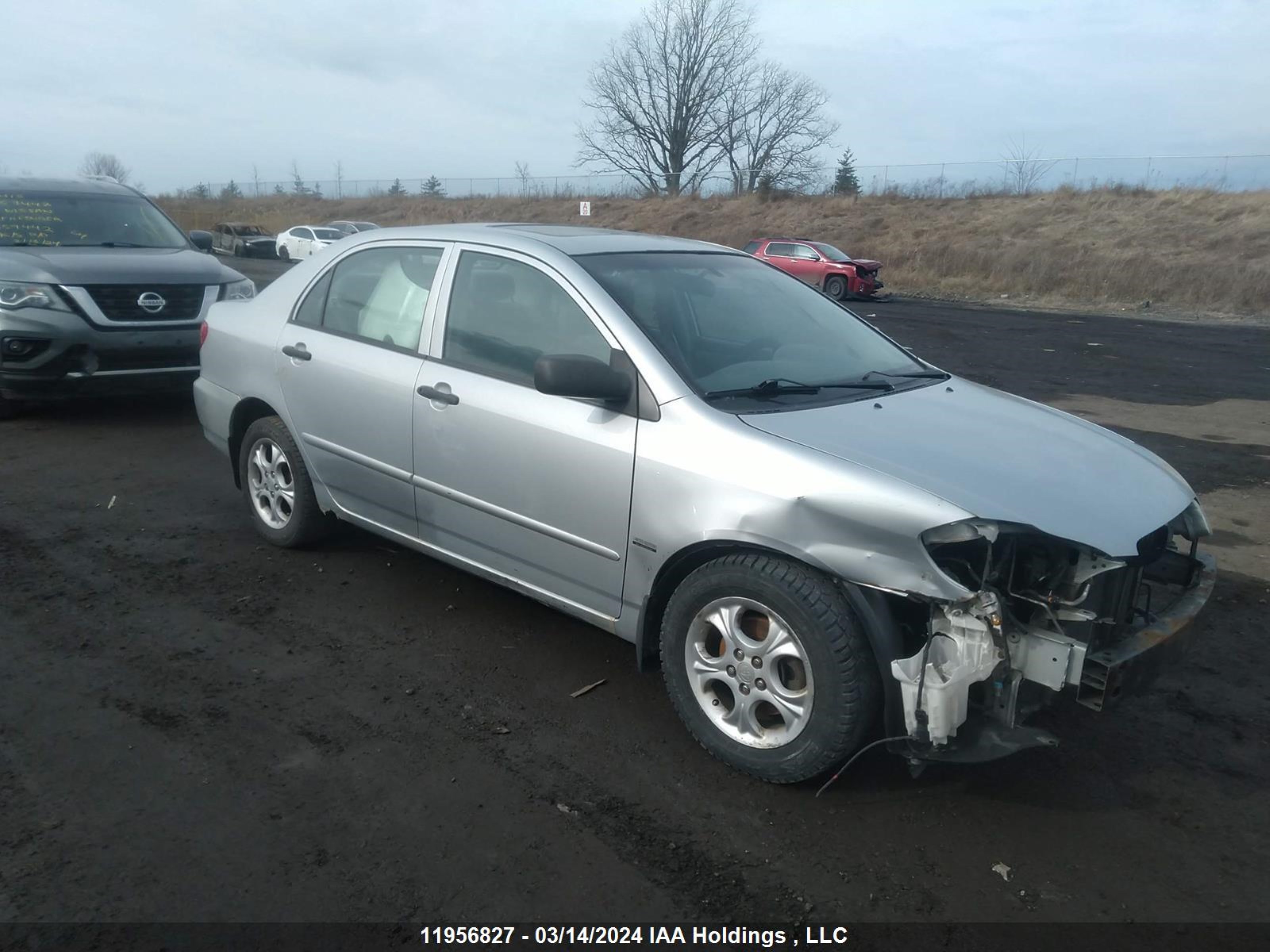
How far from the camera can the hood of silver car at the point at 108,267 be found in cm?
794

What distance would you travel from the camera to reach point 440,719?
12.6 ft

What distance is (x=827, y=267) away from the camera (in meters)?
27.4

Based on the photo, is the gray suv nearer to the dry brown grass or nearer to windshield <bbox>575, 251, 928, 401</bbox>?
windshield <bbox>575, 251, 928, 401</bbox>

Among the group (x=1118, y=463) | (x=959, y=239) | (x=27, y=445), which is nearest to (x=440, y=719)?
(x=1118, y=463)

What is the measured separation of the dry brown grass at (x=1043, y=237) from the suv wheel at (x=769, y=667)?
2776 cm

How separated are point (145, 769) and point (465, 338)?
80.5 inches

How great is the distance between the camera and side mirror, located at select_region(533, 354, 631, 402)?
Result: 365cm

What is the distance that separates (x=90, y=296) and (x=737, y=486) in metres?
6.59

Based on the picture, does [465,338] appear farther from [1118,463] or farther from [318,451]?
[1118,463]

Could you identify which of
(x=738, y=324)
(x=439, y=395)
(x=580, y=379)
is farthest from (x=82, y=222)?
(x=580, y=379)

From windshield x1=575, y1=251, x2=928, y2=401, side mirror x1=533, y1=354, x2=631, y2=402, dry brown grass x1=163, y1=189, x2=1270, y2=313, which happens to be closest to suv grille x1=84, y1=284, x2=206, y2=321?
windshield x1=575, y1=251, x2=928, y2=401

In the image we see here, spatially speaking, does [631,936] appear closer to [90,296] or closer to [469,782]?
[469,782]

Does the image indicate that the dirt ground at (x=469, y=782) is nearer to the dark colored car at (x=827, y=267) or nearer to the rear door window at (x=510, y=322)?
the rear door window at (x=510, y=322)

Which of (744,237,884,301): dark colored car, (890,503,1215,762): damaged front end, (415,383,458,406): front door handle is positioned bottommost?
(744,237,884,301): dark colored car
